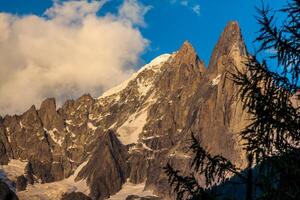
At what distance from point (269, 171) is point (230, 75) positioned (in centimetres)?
273

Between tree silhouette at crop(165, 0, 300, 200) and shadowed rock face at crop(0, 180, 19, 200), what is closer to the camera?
tree silhouette at crop(165, 0, 300, 200)

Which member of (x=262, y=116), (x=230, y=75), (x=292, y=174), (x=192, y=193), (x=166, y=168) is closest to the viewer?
(x=292, y=174)

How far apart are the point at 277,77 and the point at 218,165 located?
9.68ft

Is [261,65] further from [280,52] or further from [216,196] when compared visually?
[216,196]

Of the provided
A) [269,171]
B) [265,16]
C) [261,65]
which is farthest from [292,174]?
[265,16]

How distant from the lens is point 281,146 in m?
15.3

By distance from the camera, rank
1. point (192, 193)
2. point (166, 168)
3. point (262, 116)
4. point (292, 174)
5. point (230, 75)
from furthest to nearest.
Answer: point (166, 168), point (192, 193), point (230, 75), point (262, 116), point (292, 174)

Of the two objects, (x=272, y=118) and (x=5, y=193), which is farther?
(x=5, y=193)

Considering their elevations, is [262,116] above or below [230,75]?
below

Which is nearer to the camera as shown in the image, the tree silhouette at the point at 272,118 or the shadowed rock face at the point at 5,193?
the tree silhouette at the point at 272,118

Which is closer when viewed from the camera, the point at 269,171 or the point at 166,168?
the point at 269,171

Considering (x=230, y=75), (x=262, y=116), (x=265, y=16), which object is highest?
(x=265, y=16)

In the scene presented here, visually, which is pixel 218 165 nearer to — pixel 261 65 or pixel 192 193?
pixel 192 193

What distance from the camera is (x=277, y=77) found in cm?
1546
